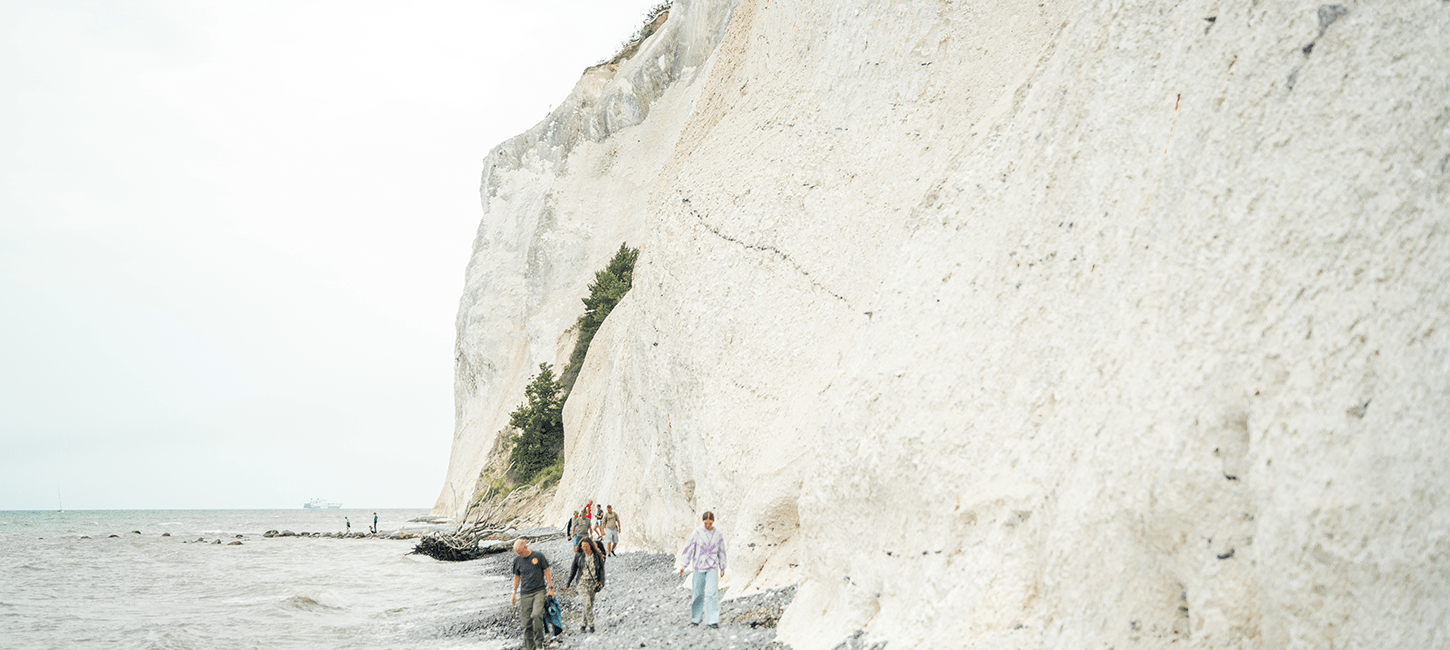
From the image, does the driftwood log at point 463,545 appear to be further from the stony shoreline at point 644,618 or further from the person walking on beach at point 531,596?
the person walking on beach at point 531,596

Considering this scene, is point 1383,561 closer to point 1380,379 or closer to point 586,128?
point 1380,379

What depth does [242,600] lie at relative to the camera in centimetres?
2172

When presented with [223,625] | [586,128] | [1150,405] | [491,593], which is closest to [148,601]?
[223,625]

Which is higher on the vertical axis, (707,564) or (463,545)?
(707,564)

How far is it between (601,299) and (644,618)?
98.0 ft

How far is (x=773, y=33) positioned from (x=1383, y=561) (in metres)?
16.7

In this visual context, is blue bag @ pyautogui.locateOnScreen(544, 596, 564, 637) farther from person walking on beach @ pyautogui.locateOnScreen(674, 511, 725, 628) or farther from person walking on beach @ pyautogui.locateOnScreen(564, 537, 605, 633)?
person walking on beach @ pyautogui.locateOnScreen(674, 511, 725, 628)

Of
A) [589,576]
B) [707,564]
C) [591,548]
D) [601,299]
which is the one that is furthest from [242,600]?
[601,299]

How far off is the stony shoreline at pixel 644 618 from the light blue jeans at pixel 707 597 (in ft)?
0.45

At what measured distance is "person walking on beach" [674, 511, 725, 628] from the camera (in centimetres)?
1032

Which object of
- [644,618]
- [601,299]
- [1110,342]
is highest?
[601,299]

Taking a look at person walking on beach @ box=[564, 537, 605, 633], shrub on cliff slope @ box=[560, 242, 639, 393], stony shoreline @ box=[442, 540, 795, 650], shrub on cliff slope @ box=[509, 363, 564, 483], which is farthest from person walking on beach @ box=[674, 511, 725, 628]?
shrub on cliff slope @ box=[509, 363, 564, 483]

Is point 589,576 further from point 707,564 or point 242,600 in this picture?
point 242,600

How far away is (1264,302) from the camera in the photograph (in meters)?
4.71
